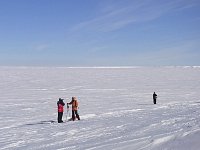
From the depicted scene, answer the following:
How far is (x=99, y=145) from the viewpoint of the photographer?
684 centimetres

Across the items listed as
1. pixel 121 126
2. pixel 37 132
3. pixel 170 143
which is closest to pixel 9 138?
pixel 37 132

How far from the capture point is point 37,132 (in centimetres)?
993

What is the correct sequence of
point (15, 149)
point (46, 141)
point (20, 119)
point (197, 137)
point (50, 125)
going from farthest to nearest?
point (20, 119), point (50, 125), point (46, 141), point (15, 149), point (197, 137)

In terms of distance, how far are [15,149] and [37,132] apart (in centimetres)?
238

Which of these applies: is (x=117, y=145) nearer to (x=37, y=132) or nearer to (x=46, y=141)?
(x=46, y=141)

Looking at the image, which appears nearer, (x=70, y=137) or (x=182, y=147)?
(x=182, y=147)

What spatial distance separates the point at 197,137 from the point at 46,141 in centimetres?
421

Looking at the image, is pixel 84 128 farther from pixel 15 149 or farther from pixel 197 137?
pixel 197 137


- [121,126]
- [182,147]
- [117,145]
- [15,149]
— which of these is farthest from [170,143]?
[121,126]

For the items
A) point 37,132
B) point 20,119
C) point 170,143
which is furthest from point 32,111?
point 170,143

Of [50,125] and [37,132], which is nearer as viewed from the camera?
[37,132]

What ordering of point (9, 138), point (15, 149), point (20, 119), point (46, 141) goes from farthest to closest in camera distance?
point (20, 119) < point (9, 138) < point (46, 141) < point (15, 149)

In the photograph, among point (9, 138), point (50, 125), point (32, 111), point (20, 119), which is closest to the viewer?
point (9, 138)

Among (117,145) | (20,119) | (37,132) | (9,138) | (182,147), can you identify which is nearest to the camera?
(182,147)
